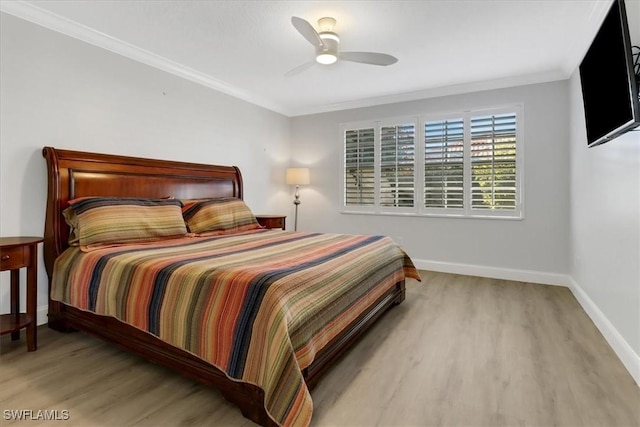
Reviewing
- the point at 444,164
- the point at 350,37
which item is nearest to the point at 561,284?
the point at 444,164

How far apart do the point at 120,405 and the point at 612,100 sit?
3.26 metres

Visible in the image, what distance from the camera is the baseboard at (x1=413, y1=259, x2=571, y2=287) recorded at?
3.87 metres

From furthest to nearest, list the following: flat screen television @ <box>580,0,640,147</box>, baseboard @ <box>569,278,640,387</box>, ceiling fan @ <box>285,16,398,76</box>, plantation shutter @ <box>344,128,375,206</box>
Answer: plantation shutter @ <box>344,128,375,206</box> < ceiling fan @ <box>285,16,398,76</box> < baseboard @ <box>569,278,640,387</box> < flat screen television @ <box>580,0,640,147</box>

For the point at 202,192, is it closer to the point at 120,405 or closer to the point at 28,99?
the point at 28,99

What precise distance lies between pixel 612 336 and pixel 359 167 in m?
3.56

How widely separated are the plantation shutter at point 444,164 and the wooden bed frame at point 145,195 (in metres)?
1.83

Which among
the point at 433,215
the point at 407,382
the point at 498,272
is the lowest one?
the point at 407,382

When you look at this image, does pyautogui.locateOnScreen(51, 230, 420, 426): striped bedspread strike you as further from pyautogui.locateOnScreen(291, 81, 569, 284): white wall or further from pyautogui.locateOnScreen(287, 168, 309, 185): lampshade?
pyautogui.locateOnScreen(287, 168, 309, 185): lampshade

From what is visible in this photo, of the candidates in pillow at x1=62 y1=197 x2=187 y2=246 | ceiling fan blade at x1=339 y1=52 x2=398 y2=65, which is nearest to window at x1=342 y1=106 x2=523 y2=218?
ceiling fan blade at x1=339 y1=52 x2=398 y2=65

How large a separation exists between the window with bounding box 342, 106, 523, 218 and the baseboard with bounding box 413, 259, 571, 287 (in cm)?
68

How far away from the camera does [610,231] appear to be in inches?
96.4

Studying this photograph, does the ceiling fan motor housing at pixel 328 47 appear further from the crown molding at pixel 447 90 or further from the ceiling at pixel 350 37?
the crown molding at pixel 447 90

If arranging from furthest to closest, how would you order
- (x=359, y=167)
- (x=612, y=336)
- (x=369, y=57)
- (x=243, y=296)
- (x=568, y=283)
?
(x=359, y=167) < (x=568, y=283) < (x=369, y=57) < (x=612, y=336) < (x=243, y=296)

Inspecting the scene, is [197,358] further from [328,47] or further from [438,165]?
[438,165]
